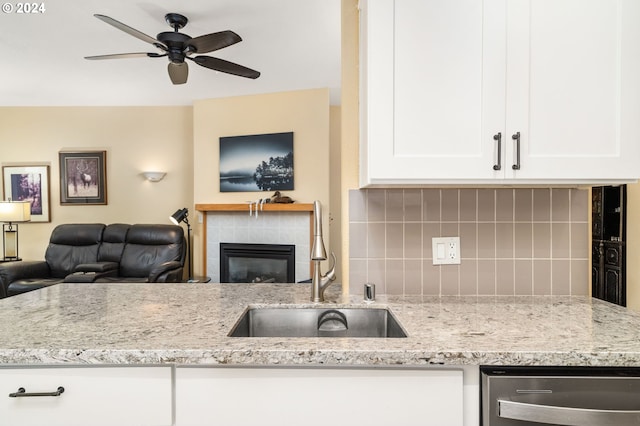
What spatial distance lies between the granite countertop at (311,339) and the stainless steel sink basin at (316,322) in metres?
0.04

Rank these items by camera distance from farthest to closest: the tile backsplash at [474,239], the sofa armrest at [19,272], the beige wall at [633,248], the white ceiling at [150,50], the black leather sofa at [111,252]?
the black leather sofa at [111,252] < the sofa armrest at [19,272] < the white ceiling at [150,50] < the beige wall at [633,248] < the tile backsplash at [474,239]

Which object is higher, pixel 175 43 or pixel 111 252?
pixel 175 43

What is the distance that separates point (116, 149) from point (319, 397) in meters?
4.96

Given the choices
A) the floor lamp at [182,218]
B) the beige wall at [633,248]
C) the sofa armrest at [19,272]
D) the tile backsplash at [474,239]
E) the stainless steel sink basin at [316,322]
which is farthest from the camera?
the floor lamp at [182,218]

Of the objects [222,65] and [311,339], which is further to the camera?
[222,65]

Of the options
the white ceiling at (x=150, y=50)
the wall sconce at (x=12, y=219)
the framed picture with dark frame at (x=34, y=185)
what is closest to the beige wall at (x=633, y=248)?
the white ceiling at (x=150, y=50)

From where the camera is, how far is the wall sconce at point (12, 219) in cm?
423

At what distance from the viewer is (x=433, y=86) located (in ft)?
3.74

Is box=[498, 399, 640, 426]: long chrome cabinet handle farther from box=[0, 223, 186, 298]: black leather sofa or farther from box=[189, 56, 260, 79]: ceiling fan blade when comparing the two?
box=[0, 223, 186, 298]: black leather sofa

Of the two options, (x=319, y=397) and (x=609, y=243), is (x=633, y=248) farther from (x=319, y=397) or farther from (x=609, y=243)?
(x=319, y=397)

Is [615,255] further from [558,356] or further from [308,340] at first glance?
[308,340]

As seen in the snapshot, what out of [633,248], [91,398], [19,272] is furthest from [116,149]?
[633,248]

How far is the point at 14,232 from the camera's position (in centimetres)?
457

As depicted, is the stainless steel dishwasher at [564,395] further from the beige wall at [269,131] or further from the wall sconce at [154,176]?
the wall sconce at [154,176]
